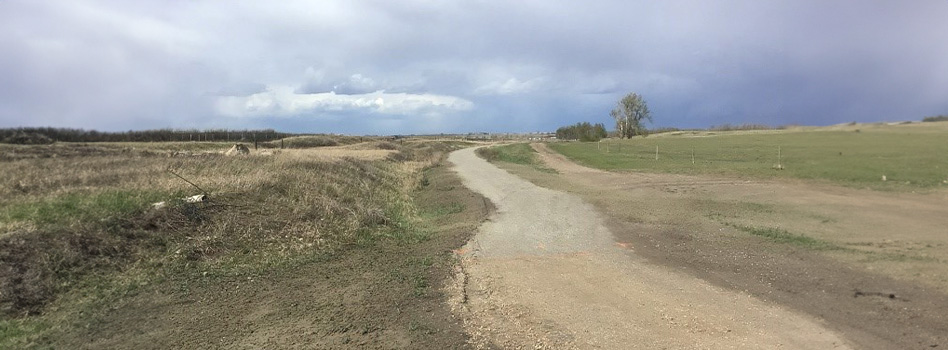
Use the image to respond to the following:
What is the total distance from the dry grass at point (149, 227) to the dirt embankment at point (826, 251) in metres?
6.56

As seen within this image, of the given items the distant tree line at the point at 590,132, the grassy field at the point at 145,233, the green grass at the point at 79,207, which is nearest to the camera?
the grassy field at the point at 145,233

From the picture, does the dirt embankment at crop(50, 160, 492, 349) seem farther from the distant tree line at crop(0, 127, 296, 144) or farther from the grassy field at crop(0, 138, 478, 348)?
the distant tree line at crop(0, 127, 296, 144)

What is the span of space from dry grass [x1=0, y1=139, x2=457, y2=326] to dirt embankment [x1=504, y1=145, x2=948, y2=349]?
21.5ft

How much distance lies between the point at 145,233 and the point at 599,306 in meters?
8.64

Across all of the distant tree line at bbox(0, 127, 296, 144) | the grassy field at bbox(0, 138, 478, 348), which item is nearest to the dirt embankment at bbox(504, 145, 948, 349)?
the grassy field at bbox(0, 138, 478, 348)

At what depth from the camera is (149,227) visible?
32.4ft

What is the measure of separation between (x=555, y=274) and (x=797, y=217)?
23.7ft

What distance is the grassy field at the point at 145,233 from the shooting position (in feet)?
23.5

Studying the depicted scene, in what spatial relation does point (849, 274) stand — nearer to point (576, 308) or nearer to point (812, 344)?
point (812, 344)

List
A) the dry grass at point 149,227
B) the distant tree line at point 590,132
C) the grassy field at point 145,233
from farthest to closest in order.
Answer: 1. the distant tree line at point 590,132
2. the dry grass at point 149,227
3. the grassy field at point 145,233

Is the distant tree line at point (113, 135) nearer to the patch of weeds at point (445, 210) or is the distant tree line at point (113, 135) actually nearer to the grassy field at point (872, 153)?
the patch of weeds at point (445, 210)

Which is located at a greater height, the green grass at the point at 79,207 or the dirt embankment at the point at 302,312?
the green grass at the point at 79,207

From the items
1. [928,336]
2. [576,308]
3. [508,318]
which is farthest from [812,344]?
[508,318]

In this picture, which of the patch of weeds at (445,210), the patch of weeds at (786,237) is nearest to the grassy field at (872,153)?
the patch of weeds at (786,237)
